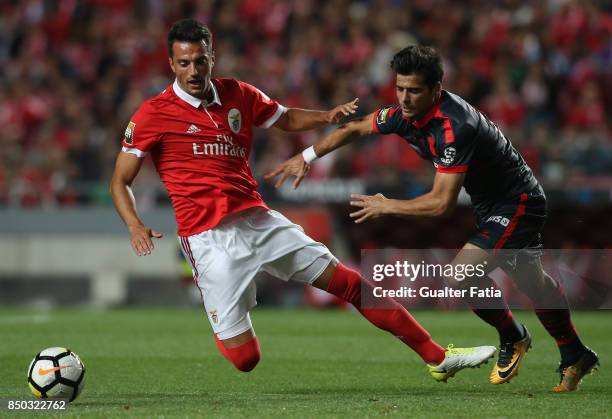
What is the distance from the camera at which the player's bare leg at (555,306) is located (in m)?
6.69

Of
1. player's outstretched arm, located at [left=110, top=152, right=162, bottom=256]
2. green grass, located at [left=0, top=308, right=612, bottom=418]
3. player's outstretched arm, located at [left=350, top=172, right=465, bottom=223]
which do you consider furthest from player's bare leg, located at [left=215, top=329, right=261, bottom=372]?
player's outstretched arm, located at [left=350, top=172, right=465, bottom=223]

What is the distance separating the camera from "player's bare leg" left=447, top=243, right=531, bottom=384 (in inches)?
259

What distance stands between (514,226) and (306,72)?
1079cm

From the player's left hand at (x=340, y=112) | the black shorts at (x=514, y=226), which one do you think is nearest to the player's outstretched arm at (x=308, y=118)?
the player's left hand at (x=340, y=112)

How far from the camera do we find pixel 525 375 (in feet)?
24.7

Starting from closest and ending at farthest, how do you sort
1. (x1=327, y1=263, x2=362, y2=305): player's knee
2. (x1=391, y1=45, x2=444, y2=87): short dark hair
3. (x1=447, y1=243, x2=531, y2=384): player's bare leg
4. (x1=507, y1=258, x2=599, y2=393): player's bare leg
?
(x1=391, y1=45, x2=444, y2=87): short dark hair
(x1=447, y1=243, x2=531, y2=384): player's bare leg
(x1=507, y1=258, x2=599, y2=393): player's bare leg
(x1=327, y1=263, x2=362, y2=305): player's knee

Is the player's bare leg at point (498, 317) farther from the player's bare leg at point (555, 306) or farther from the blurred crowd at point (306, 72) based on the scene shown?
the blurred crowd at point (306, 72)

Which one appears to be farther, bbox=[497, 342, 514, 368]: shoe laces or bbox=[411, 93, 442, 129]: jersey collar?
bbox=[497, 342, 514, 368]: shoe laces

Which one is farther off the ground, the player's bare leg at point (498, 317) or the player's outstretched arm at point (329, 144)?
the player's outstretched arm at point (329, 144)

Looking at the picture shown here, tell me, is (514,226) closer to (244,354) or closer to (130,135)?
(244,354)

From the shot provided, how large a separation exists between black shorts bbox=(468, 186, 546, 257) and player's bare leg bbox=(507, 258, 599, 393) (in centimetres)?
11

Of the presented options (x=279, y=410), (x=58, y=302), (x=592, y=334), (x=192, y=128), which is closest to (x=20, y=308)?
(x=58, y=302)

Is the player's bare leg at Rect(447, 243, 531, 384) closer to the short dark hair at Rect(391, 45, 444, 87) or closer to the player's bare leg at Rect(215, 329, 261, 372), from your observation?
the short dark hair at Rect(391, 45, 444, 87)

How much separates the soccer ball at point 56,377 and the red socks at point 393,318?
1.64 m
